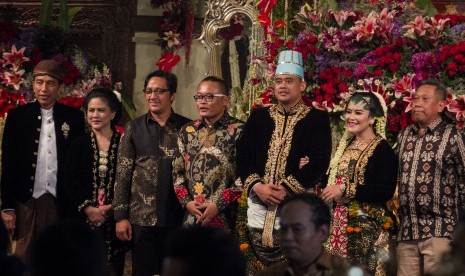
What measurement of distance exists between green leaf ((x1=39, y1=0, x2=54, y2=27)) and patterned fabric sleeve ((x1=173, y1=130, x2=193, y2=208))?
240cm

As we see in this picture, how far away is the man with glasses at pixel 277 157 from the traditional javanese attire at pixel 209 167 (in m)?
0.17

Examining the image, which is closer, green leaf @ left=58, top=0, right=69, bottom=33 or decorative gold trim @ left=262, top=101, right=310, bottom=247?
decorative gold trim @ left=262, top=101, right=310, bottom=247

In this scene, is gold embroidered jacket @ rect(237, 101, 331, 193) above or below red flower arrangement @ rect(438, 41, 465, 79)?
below

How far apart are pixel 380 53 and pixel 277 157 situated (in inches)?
43.3

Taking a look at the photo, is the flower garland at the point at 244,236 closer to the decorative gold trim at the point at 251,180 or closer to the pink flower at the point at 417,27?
the decorative gold trim at the point at 251,180


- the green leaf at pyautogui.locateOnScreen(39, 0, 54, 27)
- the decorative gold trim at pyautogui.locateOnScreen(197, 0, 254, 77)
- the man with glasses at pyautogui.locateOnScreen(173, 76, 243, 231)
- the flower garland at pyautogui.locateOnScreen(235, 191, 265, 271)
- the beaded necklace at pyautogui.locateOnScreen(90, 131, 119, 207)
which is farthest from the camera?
the decorative gold trim at pyautogui.locateOnScreen(197, 0, 254, 77)

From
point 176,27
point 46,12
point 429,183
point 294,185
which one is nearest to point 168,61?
point 176,27

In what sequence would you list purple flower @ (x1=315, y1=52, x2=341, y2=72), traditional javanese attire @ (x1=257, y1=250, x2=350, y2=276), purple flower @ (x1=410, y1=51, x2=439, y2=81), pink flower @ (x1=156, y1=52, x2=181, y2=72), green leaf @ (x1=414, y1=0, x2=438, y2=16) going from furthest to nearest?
pink flower @ (x1=156, y1=52, x2=181, y2=72) → green leaf @ (x1=414, y1=0, x2=438, y2=16) → purple flower @ (x1=315, y1=52, x2=341, y2=72) → purple flower @ (x1=410, y1=51, x2=439, y2=81) → traditional javanese attire @ (x1=257, y1=250, x2=350, y2=276)

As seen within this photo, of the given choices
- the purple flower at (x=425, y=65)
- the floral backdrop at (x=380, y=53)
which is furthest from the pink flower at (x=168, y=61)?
the purple flower at (x=425, y=65)

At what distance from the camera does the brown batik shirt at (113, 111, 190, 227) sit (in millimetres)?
7699

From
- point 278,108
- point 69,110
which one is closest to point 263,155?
point 278,108

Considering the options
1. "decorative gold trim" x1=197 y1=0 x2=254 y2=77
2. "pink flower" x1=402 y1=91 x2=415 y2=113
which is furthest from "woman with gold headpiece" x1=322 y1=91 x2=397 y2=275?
"decorative gold trim" x1=197 y1=0 x2=254 y2=77

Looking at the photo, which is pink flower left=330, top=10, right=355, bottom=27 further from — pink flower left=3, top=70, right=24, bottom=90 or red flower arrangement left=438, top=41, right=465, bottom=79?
pink flower left=3, top=70, right=24, bottom=90

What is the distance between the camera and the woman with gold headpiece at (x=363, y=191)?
7.26 m
